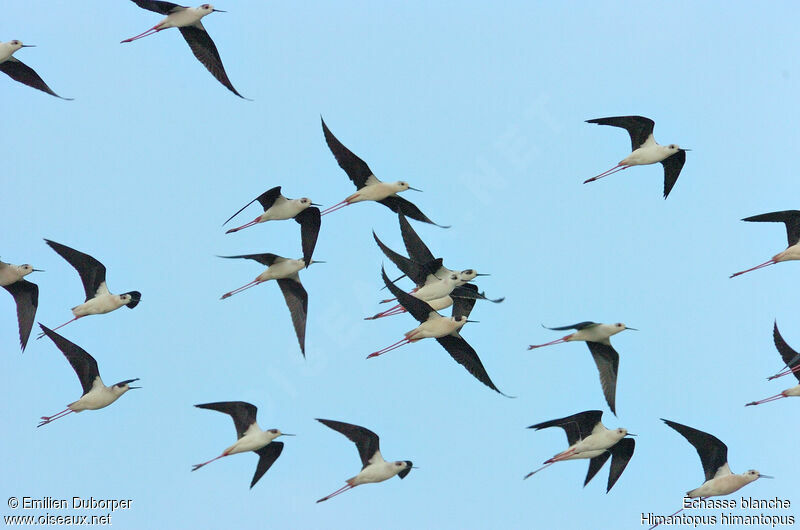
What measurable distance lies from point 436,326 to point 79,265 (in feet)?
18.4

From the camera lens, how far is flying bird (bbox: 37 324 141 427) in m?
19.8

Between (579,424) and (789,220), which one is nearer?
(579,424)

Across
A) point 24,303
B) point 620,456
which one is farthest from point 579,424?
point 24,303

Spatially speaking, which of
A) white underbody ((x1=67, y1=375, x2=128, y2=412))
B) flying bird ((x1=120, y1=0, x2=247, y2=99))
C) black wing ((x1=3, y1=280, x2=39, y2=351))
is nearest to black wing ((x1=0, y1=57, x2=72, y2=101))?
flying bird ((x1=120, y1=0, x2=247, y2=99))

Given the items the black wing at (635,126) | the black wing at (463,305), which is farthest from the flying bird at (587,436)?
the black wing at (635,126)

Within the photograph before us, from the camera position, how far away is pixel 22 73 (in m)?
21.6

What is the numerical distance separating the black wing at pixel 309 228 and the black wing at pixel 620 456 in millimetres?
5397

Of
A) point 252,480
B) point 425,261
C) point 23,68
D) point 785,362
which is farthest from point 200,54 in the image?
point 785,362

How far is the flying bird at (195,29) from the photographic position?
67.8 feet

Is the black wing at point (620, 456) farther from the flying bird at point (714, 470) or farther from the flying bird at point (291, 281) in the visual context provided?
the flying bird at point (291, 281)

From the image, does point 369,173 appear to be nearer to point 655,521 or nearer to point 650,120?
point 650,120

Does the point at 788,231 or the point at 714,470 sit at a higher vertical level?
the point at 788,231

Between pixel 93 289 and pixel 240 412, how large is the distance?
2.89 meters

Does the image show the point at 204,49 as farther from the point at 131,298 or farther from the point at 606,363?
the point at 606,363
